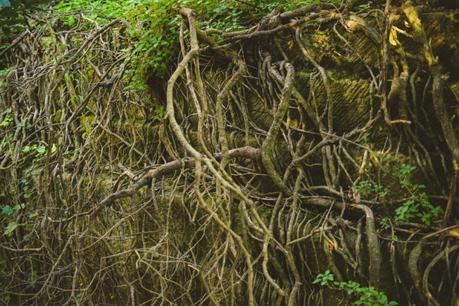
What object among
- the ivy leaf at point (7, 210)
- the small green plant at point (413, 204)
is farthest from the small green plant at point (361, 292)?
the ivy leaf at point (7, 210)

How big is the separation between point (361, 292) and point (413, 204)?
45 cm

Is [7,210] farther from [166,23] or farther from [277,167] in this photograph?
[277,167]

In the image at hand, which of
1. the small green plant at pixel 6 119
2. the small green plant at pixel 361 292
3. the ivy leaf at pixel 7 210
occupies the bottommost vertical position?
the ivy leaf at pixel 7 210

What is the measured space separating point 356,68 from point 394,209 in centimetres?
73

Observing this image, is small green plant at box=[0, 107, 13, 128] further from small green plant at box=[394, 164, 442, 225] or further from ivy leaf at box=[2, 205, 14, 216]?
small green plant at box=[394, 164, 442, 225]

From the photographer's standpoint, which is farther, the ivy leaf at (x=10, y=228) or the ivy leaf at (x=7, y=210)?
the ivy leaf at (x=7, y=210)

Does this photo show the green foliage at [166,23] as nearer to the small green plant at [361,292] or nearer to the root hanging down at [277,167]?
the root hanging down at [277,167]

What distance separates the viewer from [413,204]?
6.41ft

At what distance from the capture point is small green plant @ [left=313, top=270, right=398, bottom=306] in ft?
6.08

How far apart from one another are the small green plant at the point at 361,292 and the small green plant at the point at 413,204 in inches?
13.2

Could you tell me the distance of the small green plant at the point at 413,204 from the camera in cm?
190

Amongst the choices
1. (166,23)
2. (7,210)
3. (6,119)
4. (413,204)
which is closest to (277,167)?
(413,204)

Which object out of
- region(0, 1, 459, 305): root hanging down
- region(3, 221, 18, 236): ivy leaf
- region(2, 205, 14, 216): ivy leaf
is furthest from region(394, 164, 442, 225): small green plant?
region(2, 205, 14, 216): ivy leaf

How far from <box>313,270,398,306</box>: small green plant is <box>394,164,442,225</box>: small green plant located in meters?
0.33
